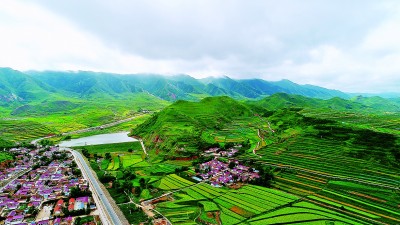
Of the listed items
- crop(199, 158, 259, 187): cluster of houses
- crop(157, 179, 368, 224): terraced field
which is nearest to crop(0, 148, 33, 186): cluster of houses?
crop(157, 179, 368, 224): terraced field

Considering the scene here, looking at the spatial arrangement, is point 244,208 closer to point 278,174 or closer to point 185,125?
point 278,174

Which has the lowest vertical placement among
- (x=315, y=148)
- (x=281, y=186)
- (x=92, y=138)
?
(x=92, y=138)

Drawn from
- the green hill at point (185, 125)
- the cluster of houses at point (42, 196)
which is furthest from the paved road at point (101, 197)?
the green hill at point (185, 125)

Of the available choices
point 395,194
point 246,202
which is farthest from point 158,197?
point 395,194

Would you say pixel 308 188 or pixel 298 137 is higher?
pixel 298 137

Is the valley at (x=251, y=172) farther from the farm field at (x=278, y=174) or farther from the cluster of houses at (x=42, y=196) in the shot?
the cluster of houses at (x=42, y=196)

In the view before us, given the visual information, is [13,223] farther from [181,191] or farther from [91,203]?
[181,191]
